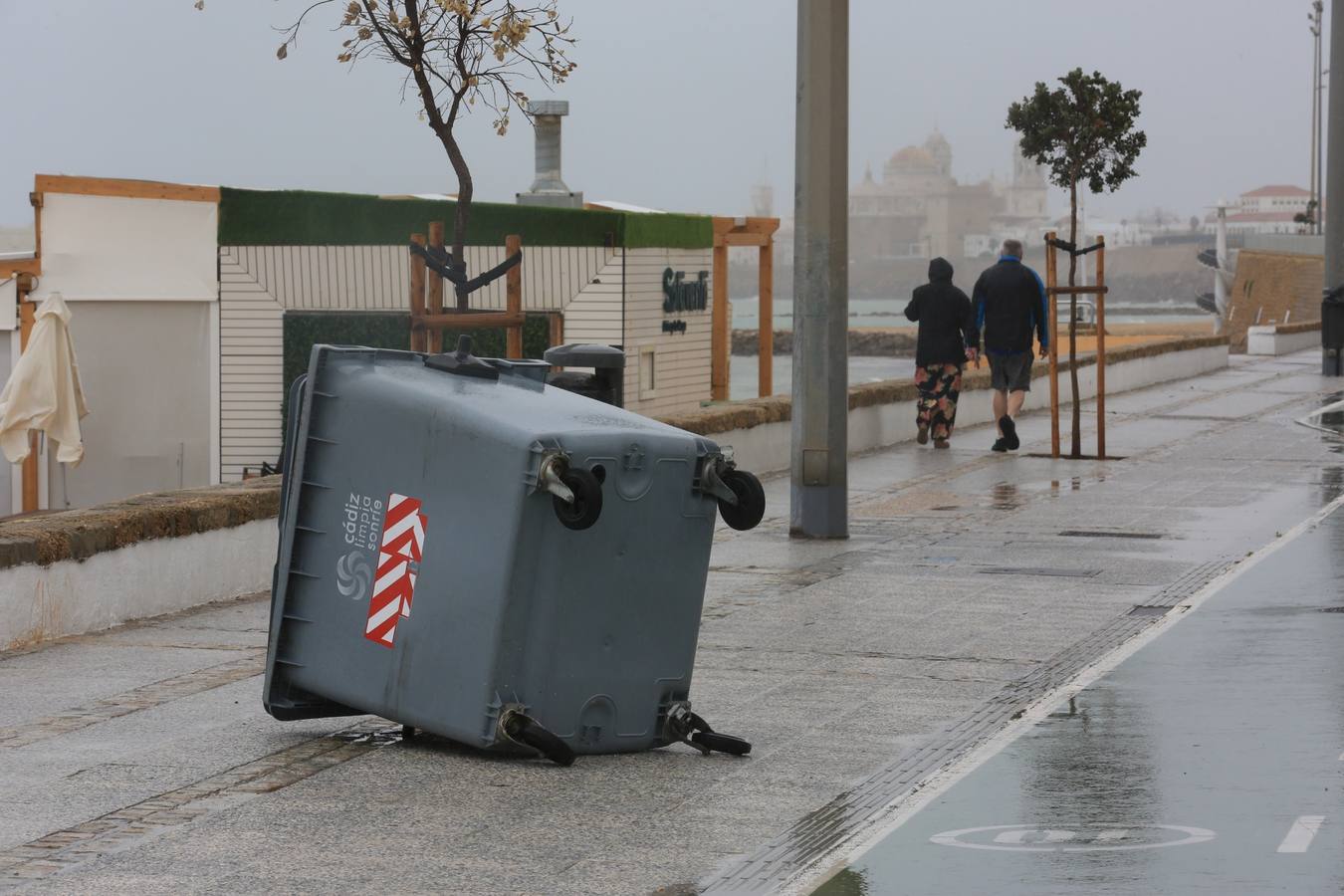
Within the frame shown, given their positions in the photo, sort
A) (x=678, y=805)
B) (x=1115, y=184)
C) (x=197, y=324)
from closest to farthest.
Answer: (x=678, y=805) → (x=1115, y=184) → (x=197, y=324)

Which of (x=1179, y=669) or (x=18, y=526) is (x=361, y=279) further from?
(x=1179, y=669)

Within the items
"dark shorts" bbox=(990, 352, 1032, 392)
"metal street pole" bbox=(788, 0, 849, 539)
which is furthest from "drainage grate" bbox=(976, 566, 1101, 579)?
"dark shorts" bbox=(990, 352, 1032, 392)

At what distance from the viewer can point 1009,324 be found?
20.0m

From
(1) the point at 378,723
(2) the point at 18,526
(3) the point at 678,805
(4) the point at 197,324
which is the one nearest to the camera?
(3) the point at 678,805

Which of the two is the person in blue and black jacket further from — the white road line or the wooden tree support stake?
the white road line

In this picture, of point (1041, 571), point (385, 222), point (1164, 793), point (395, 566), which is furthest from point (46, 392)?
point (1164, 793)

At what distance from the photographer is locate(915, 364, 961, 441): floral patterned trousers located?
66.7ft

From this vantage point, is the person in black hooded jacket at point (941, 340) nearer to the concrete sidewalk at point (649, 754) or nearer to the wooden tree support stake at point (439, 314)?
the wooden tree support stake at point (439, 314)

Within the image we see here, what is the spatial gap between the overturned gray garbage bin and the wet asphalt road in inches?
46.2

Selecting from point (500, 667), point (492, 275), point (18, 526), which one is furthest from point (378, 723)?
point (492, 275)

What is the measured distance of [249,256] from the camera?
26922 millimetres

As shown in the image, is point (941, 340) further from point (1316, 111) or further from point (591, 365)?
point (1316, 111)

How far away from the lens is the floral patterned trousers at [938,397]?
66.7ft

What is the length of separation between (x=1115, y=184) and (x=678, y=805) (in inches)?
718
